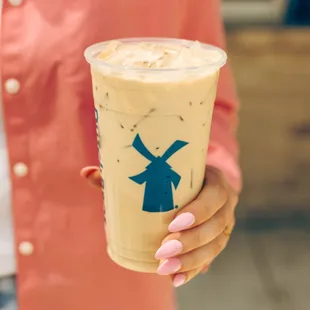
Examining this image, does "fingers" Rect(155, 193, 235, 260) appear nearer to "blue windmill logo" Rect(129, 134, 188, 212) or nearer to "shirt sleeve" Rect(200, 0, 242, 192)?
"blue windmill logo" Rect(129, 134, 188, 212)

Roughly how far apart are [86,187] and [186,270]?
0.20 metres

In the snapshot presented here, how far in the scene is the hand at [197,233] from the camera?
0.66m

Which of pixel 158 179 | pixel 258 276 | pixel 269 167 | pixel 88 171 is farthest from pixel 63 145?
pixel 269 167

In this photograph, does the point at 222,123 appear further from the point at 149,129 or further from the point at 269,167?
the point at 269,167

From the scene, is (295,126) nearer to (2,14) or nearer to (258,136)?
(258,136)

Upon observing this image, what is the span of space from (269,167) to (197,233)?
6.25ft

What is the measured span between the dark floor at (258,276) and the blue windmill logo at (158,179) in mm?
1535

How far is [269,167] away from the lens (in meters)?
2.53

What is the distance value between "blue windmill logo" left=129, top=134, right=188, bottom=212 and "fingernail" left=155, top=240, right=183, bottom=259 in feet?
0.12

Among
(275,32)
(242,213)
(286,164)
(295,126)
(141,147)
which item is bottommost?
(242,213)

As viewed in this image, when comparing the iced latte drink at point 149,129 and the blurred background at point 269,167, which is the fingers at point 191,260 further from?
the blurred background at point 269,167

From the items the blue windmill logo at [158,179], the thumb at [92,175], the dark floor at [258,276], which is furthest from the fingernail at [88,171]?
the dark floor at [258,276]

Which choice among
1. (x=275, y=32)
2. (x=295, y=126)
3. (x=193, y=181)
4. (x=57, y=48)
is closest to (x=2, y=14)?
(x=57, y=48)

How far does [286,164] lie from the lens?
8.29 feet
